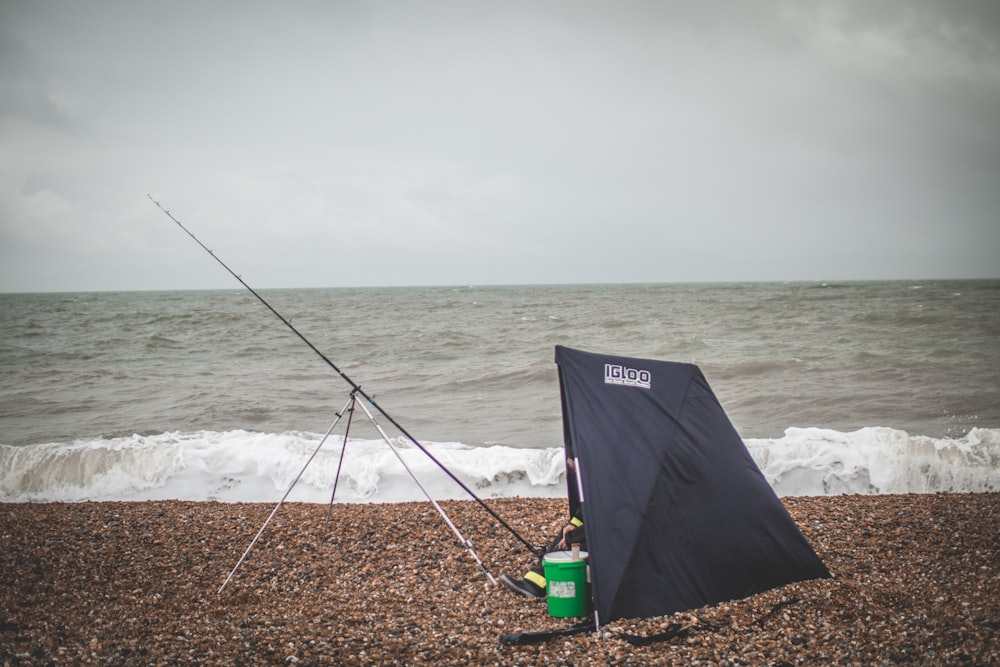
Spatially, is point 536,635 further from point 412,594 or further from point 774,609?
point 774,609

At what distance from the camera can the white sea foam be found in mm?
9953

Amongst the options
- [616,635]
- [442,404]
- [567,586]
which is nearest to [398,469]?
[442,404]

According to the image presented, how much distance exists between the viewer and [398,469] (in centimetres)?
1044

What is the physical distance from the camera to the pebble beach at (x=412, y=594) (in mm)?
4586

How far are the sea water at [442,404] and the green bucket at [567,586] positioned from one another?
6.04 feet

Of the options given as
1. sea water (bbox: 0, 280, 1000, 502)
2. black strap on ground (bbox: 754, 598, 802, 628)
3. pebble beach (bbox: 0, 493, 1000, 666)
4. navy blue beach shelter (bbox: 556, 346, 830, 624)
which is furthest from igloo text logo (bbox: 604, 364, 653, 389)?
sea water (bbox: 0, 280, 1000, 502)

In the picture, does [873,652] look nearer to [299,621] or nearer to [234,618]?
[299,621]

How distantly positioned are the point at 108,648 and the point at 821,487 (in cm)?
924

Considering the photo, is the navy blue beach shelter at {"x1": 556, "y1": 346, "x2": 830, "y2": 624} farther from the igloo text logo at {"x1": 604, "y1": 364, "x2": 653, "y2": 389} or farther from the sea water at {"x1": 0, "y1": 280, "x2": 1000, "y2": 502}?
the sea water at {"x1": 0, "y1": 280, "x2": 1000, "y2": 502}

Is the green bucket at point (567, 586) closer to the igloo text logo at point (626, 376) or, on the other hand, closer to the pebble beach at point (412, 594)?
the pebble beach at point (412, 594)

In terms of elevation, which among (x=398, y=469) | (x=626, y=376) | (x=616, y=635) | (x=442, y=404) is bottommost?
(x=398, y=469)

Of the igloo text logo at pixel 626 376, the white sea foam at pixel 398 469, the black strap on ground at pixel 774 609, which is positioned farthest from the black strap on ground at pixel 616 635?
the white sea foam at pixel 398 469

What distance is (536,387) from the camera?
17.4m

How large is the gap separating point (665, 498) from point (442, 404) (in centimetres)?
1100
